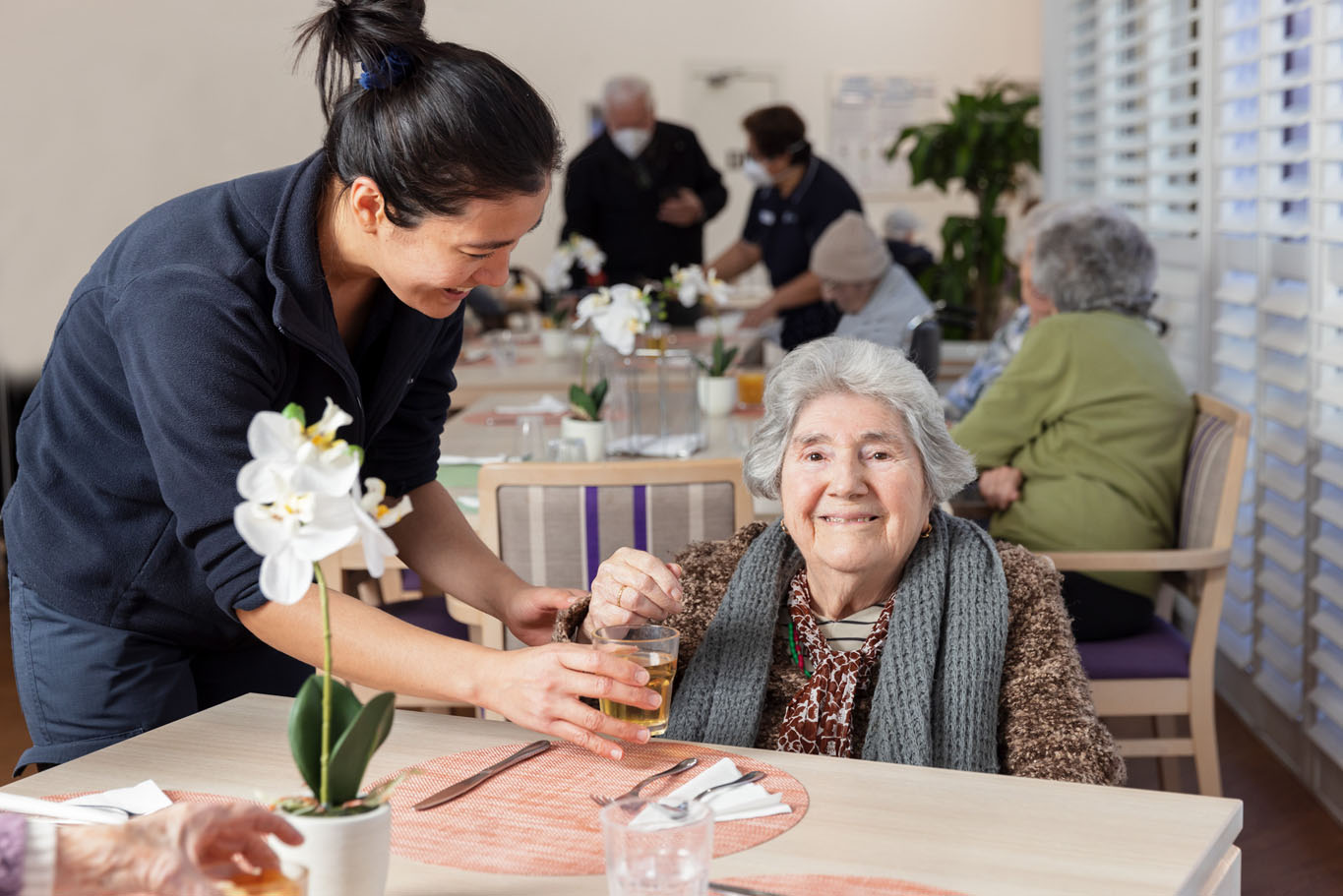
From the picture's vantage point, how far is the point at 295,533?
2.98ft

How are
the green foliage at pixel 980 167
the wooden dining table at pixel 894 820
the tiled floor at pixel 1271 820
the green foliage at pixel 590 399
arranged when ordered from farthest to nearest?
the green foliage at pixel 980 167 < the green foliage at pixel 590 399 < the tiled floor at pixel 1271 820 < the wooden dining table at pixel 894 820

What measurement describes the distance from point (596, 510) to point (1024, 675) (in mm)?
789

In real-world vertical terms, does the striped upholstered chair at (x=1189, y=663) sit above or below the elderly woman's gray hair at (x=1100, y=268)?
below

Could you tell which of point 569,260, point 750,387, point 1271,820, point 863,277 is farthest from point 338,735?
point 569,260

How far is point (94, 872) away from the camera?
3.11ft

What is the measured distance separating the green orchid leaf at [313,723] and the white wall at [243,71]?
90 centimetres

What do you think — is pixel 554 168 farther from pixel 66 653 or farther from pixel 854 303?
pixel 854 303

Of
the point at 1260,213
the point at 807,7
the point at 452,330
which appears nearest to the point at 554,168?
the point at 452,330

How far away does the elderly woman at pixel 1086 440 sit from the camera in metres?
2.88

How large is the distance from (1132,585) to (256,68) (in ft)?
16.4

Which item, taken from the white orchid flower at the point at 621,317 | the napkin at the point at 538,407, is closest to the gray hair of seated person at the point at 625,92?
the napkin at the point at 538,407

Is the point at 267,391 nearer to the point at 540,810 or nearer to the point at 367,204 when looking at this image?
the point at 367,204

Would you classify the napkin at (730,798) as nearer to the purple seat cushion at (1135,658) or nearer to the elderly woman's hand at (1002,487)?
the purple seat cushion at (1135,658)

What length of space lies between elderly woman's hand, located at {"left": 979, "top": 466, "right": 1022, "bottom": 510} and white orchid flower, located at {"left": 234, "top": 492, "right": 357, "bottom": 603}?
228 centimetres
